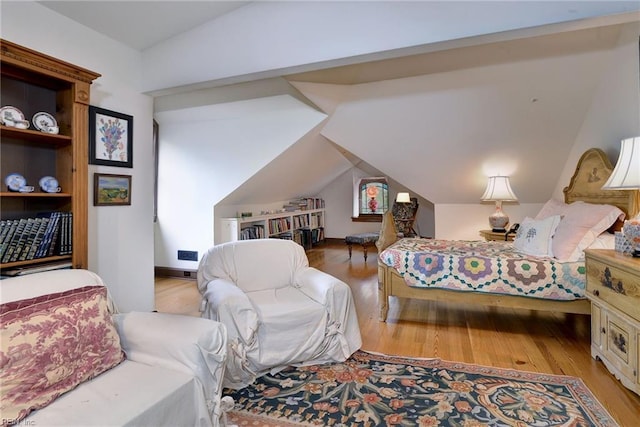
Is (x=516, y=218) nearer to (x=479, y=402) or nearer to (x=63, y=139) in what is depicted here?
(x=479, y=402)

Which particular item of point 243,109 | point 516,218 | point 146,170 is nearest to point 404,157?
point 516,218

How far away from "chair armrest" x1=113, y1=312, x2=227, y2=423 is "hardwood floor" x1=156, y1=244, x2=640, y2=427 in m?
1.30

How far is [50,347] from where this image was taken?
45.6 inches

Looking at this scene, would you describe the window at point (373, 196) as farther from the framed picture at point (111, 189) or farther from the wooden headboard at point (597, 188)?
the framed picture at point (111, 189)

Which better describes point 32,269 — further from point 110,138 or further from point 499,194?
point 499,194

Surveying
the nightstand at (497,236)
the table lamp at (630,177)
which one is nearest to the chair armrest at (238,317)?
the table lamp at (630,177)

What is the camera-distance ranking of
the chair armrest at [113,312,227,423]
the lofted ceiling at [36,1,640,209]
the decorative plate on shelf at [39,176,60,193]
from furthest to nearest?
1. the lofted ceiling at [36,1,640,209]
2. the decorative plate on shelf at [39,176,60,193]
3. the chair armrest at [113,312,227,423]

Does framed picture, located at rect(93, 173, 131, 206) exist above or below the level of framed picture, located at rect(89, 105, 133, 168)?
below

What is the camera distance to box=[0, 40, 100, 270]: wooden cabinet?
188 cm

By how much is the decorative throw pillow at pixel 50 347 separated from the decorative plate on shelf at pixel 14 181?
95cm

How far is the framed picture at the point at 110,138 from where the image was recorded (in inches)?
92.2

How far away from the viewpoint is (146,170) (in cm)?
280

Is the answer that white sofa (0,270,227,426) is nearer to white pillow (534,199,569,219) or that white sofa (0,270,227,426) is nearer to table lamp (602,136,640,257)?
table lamp (602,136,640,257)

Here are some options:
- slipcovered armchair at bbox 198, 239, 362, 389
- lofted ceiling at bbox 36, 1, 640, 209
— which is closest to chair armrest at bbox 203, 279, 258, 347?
slipcovered armchair at bbox 198, 239, 362, 389
